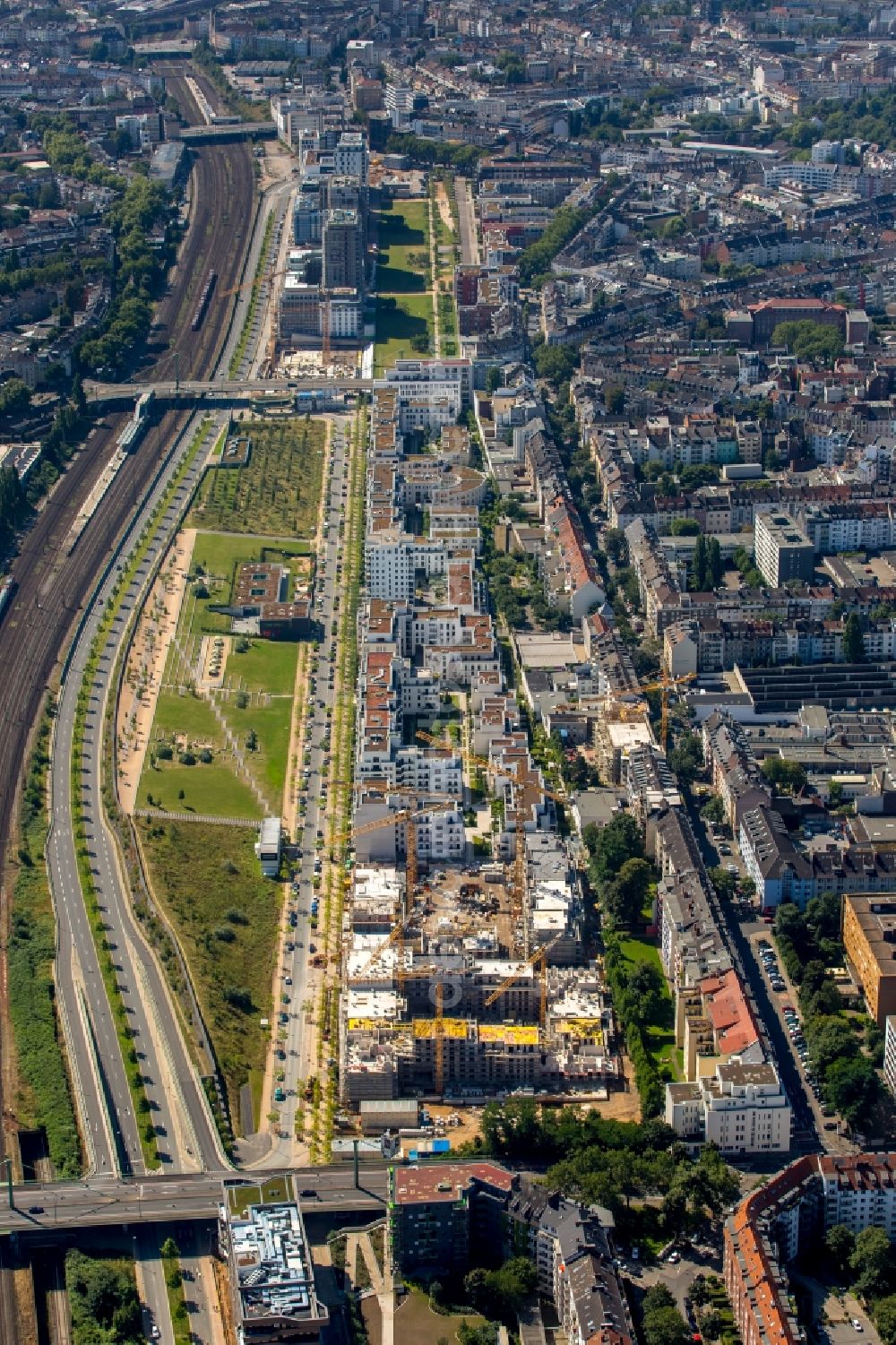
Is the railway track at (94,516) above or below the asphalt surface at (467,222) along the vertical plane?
below

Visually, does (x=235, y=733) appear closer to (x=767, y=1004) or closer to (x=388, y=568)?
(x=388, y=568)

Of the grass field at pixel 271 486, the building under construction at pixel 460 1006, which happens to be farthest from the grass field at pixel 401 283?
the building under construction at pixel 460 1006

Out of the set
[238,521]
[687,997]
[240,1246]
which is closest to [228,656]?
[238,521]

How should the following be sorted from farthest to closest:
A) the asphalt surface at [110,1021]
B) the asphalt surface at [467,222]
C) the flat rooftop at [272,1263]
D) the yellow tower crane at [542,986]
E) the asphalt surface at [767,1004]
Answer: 1. the asphalt surface at [467,222]
2. the yellow tower crane at [542,986]
3. the asphalt surface at [767,1004]
4. the asphalt surface at [110,1021]
5. the flat rooftop at [272,1263]

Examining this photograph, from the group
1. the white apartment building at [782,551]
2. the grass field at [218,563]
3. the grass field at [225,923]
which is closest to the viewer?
the grass field at [225,923]

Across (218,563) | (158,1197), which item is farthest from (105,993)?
(218,563)

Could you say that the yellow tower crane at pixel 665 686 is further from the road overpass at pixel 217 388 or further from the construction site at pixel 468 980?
the road overpass at pixel 217 388

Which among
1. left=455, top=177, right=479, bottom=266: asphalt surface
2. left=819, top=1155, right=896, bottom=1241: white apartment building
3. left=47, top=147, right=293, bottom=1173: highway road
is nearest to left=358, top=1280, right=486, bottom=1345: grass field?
left=47, top=147, right=293, bottom=1173: highway road
